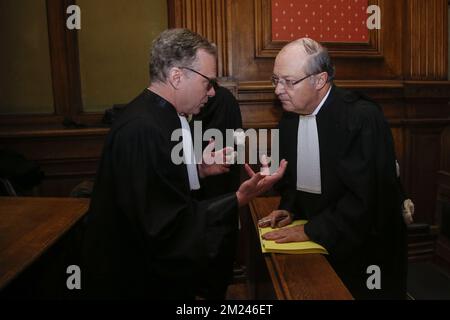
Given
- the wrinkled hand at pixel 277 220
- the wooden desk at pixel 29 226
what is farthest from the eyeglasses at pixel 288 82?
the wooden desk at pixel 29 226

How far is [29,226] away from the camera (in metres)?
2.25

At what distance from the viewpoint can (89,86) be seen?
15.1ft

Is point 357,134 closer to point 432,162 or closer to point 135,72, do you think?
point 432,162

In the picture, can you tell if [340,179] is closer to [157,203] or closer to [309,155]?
[309,155]

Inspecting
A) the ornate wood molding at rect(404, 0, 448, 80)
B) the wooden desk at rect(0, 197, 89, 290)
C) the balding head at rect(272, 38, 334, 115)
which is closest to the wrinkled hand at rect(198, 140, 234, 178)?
the balding head at rect(272, 38, 334, 115)

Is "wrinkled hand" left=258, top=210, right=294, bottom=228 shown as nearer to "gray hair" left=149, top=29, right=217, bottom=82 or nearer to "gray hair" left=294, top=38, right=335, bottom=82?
"gray hair" left=294, top=38, right=335, bottom=82

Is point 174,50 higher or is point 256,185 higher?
point 174,50

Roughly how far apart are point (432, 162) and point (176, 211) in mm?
3498

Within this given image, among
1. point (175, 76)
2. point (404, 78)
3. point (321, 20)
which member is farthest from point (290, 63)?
point (404, 78)

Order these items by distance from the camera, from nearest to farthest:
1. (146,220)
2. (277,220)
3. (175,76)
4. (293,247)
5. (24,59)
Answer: (146,220) < (293,247) < (175,76) < (277,220) < (24,59)

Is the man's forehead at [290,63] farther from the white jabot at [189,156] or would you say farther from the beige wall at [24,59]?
the beige wall at [24,59]

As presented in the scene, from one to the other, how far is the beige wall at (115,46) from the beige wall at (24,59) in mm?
379

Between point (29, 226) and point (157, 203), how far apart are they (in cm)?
94

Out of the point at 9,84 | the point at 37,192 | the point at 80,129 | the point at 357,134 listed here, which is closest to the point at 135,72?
the point at 80,129
